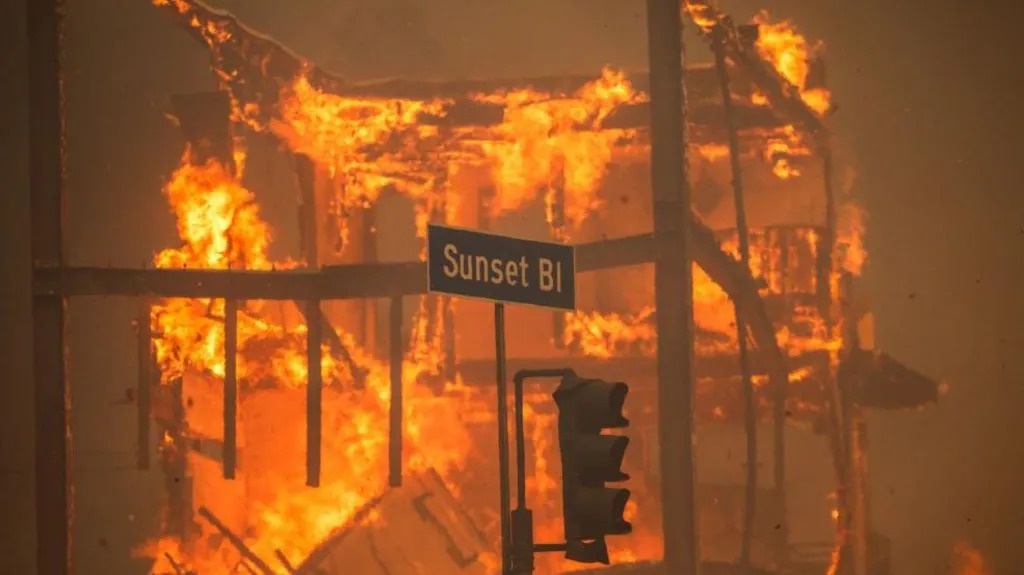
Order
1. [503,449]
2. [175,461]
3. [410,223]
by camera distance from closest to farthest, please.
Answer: [503,449]
[175,461]
[410,223]

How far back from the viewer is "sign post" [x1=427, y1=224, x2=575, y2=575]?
3883 mm

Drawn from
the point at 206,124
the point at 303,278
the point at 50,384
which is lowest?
the point at 50,384

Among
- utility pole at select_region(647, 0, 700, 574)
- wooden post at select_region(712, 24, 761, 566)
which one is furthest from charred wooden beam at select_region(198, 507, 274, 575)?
wooden post at select_region(712, 24, 761, 566)

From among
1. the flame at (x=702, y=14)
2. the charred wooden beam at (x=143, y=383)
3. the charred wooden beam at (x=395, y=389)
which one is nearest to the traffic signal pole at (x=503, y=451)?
the charred wooden beam at (x=395, y=389)

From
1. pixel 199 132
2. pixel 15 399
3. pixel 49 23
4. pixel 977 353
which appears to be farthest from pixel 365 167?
pixel 977 353

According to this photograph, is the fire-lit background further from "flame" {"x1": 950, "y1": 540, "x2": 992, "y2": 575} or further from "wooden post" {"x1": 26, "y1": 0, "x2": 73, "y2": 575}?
"wooden post" {"x1": 26, "y1": 0, "x2": 73, "y2": 575}

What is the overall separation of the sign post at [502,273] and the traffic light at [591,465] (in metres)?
0.19

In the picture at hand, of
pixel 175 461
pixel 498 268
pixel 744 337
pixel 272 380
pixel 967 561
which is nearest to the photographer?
pixel 498 268

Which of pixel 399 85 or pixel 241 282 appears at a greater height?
pixel 399 85

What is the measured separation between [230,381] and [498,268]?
4674mm

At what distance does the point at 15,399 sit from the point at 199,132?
7.71 ft

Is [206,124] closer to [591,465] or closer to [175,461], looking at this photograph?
[175,461]

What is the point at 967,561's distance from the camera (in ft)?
27.7

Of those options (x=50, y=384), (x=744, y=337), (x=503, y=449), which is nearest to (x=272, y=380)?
(x=50, y=384)
